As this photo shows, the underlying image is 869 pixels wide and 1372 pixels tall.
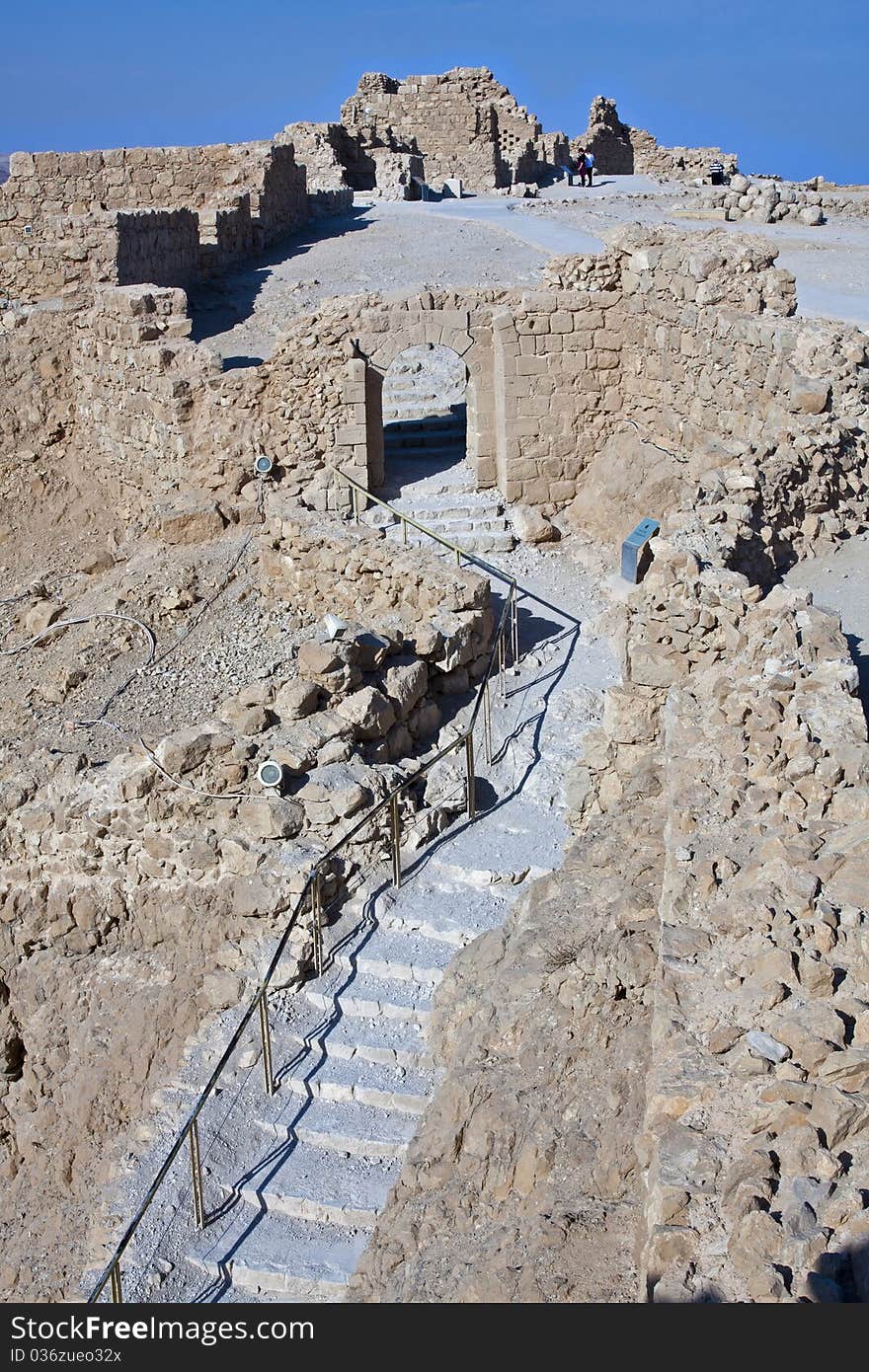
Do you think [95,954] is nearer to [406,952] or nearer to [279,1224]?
[406,952]

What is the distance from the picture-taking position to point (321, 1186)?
8.12 metres

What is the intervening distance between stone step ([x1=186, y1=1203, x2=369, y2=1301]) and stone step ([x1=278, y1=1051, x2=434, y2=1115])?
86 cm

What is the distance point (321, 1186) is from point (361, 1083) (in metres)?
0.74

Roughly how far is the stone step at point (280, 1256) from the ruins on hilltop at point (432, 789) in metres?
0.03

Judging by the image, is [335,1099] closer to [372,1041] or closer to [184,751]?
[372,1041]

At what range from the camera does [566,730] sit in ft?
39.7

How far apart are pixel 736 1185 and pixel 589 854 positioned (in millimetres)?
4214

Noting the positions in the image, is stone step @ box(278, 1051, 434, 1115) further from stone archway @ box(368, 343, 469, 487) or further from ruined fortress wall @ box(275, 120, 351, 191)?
ruined fortress wall @ box(275, 120, 351, 191)

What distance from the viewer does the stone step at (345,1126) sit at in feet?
27.3

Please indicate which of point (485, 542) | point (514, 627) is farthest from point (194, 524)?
point (514, 627)

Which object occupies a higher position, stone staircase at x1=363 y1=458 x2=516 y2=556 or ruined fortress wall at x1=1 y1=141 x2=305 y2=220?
ruined fortress wall at x1=1 y1=141 x2=305 y2=220

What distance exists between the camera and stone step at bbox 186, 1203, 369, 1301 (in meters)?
7.60

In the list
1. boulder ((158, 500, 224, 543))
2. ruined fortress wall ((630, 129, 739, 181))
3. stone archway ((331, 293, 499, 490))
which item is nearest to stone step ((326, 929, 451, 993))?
boulder ((158, 500, 224, 543))

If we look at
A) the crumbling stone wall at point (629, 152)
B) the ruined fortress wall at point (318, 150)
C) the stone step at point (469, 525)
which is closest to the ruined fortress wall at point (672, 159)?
the crumbling stone wall at point (629, 152)
